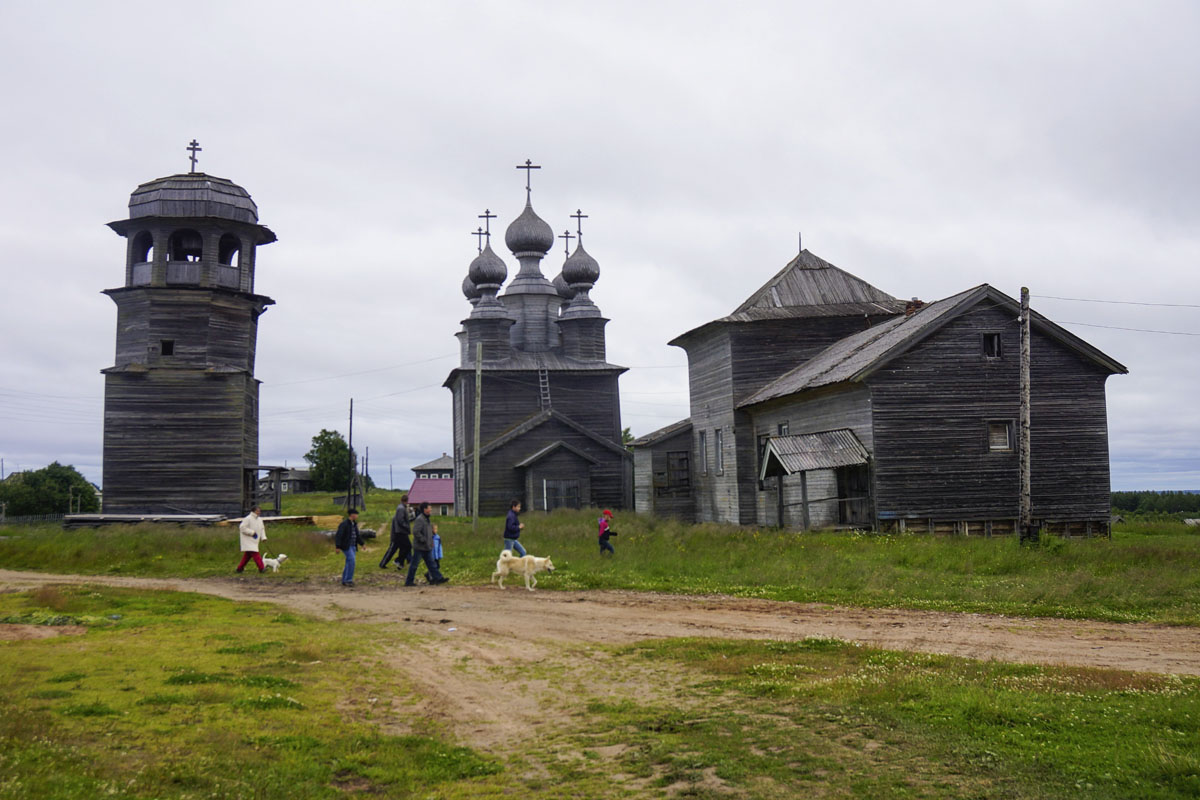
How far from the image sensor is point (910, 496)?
27.3 m

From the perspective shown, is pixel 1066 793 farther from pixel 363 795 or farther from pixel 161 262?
pixel 161 262

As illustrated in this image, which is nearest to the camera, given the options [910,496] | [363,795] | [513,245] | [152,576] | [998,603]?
[363,795]

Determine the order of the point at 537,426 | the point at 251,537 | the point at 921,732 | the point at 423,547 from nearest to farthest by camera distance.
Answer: the point at 921,732
the point at 423,547
the point at 251,537
the point at 537,426

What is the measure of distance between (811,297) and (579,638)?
27.4 m

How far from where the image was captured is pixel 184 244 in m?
39.9

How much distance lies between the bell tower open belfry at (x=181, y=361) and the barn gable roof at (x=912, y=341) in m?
21.0

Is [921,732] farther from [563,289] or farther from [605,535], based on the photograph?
[563,289]

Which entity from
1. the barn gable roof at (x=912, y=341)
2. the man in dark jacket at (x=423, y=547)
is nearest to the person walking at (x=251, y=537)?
the man in dark jacket at (x=423, y=547)

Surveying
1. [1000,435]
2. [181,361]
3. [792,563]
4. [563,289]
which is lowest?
[792,563]

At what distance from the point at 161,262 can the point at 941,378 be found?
28.7 meters

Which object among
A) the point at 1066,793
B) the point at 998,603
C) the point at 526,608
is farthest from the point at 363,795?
the point at 998,603

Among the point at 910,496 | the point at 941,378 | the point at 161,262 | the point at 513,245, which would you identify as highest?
the point at 513,245

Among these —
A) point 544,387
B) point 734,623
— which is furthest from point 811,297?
point 734,623

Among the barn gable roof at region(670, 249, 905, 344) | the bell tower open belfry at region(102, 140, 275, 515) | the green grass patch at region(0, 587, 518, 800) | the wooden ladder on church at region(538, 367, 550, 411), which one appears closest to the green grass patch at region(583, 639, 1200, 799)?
the green grass patch at region(0, 587, 518, 800)
